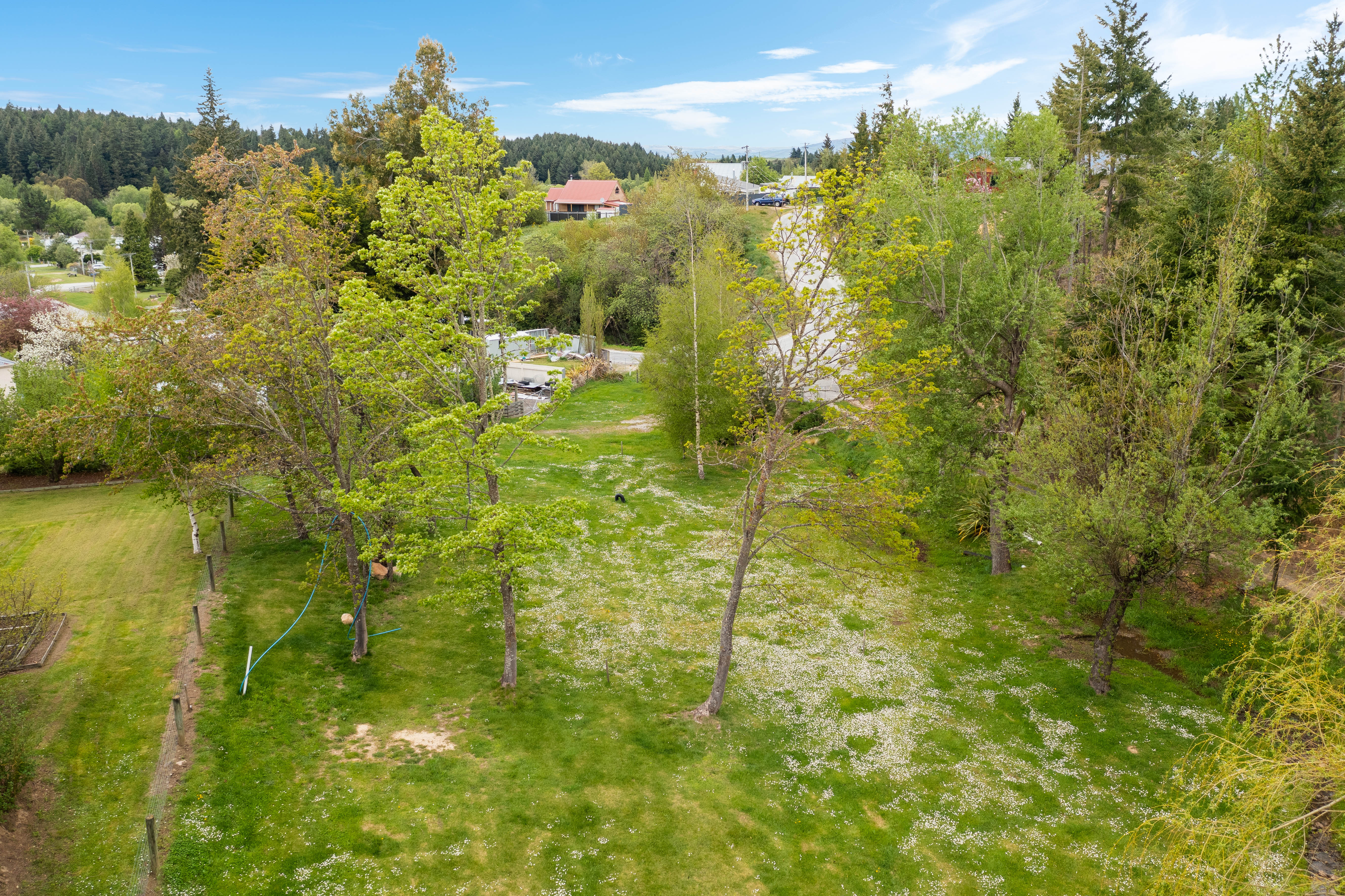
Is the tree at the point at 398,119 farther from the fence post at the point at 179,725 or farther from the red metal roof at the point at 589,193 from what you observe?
the red metal roof at the point at 589,193

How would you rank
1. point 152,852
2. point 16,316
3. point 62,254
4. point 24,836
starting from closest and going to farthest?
point 152,852 → point 24,836 → point 16,316 → point 62,254

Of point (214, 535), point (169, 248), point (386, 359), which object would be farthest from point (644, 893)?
point (169, 248)

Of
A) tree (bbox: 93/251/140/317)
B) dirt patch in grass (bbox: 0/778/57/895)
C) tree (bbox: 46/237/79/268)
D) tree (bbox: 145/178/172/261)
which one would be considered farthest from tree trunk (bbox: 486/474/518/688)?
tree (bbox: 46/237/79/268)

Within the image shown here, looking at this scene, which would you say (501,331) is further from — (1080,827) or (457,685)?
(1080,827)

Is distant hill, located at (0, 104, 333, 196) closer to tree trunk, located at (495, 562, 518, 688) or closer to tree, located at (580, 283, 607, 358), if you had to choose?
tree, located at (580, 283, 607, 358)

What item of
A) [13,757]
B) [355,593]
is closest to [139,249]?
[355,593]

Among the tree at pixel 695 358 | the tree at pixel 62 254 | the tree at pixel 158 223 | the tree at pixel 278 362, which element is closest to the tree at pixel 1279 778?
the tree at pixel 278 362

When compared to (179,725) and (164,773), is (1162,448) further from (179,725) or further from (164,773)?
(179,725)
